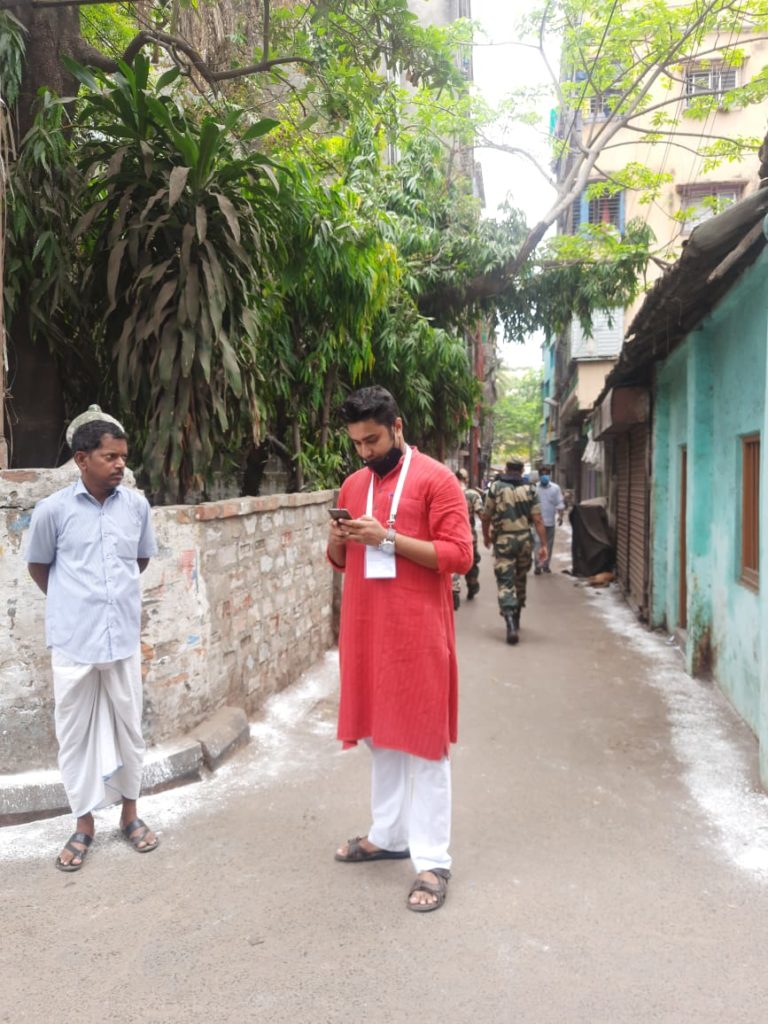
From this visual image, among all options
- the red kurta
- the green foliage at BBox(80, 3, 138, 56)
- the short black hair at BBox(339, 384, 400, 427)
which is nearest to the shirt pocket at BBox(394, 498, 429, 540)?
the red kurta

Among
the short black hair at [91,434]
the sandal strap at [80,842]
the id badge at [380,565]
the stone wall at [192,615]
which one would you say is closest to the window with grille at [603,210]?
the stone wall at [192,615]

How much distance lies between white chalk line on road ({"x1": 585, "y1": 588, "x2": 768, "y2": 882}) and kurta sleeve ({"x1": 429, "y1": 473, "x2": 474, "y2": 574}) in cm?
180

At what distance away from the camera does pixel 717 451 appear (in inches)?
255

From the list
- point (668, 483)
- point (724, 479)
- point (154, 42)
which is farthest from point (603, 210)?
point (154, 42)

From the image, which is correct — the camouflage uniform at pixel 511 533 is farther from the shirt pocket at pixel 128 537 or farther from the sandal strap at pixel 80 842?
the sandal strap at pixel 80 842

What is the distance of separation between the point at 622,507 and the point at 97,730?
398 inches

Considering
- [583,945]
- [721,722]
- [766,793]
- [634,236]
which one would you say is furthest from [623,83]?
[583,945]

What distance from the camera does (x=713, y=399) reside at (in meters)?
6.63

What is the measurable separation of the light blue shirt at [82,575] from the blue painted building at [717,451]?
3.10m

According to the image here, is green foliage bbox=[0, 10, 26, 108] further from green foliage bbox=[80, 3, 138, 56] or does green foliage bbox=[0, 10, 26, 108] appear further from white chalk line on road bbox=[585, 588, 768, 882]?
white chalk line on road bbox=[585, 588, 768, 882]

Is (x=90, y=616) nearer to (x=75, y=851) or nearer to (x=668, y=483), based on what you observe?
(x=75, y=851)

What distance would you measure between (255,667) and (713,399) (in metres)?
4.14

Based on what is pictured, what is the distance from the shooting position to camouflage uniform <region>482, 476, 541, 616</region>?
8461 mm

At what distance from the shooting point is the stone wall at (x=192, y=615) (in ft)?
13.0
